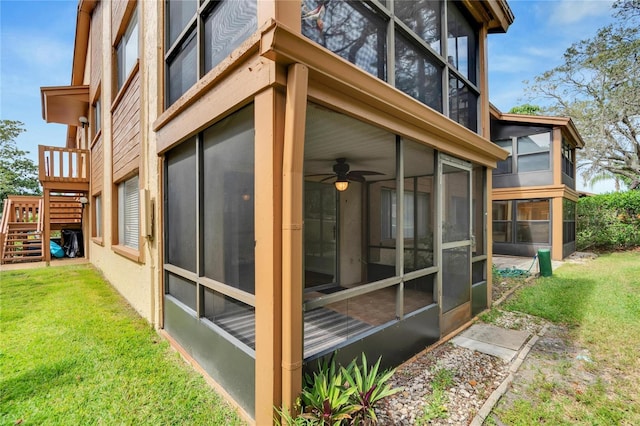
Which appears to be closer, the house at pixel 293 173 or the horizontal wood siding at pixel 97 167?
the house at pixel 293 173

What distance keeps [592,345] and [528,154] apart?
31.8 ft

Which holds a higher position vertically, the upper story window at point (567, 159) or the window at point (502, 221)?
the upper story window at point (567, 159)

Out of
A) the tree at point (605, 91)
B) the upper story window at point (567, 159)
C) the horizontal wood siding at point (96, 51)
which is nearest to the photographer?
the horizontal wood siding at point (96, 51)

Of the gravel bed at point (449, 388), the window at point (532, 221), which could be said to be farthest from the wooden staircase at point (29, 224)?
the window at point (532, 221)

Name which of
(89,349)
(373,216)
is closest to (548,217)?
(373,216)

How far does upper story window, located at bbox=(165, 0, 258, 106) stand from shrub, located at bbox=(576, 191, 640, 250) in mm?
17399

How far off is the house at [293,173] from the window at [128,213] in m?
0.09

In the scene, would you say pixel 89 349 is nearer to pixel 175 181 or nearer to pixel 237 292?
pixel 175 181

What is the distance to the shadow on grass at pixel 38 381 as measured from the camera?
112 inches

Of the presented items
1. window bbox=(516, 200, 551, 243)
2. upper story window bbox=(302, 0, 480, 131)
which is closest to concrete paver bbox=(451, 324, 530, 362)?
upper story window bbox=(302, 0, 480, 131)

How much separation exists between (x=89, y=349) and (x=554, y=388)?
18.0 feet

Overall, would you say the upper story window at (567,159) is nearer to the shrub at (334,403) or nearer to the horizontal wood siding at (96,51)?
the shrub at (334,403)

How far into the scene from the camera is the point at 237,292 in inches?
105

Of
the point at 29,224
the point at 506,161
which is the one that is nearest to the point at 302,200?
the point at 506,161
